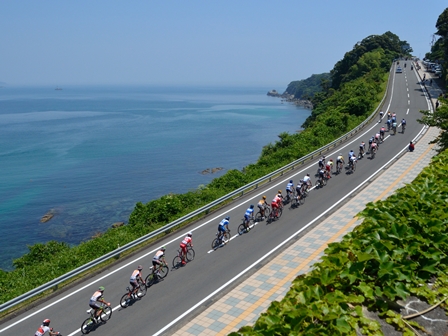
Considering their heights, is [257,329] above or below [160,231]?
above

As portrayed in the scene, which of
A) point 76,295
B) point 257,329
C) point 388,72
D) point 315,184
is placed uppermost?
point 388,72

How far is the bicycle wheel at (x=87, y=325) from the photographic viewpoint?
13.0m

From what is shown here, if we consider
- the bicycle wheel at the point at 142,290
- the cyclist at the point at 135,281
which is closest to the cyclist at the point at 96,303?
the cyclist at the point at 135,281

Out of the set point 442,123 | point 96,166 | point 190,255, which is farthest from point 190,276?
point 96,166

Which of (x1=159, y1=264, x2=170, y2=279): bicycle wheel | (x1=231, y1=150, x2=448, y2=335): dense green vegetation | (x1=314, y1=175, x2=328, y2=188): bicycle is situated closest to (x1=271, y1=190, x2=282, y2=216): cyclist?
(x1=314, y1=175, x2=328, y2=188): bicycle

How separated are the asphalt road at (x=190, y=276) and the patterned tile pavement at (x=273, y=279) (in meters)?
0.46

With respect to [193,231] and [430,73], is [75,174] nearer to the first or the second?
[193,231]

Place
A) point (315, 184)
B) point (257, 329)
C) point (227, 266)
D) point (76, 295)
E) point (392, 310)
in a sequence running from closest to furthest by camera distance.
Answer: point (257, 329), point (392, 310), point (76, 295), point (227, 266), point (315, 184)

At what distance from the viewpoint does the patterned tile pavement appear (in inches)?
487

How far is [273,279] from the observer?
585 inches

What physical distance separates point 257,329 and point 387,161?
29471 millimetres

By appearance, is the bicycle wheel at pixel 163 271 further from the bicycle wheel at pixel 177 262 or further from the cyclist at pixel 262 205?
the cyclist at pixel 262 205

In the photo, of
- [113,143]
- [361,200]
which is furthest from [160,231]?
[113,143]

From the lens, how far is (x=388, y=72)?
8331cm
